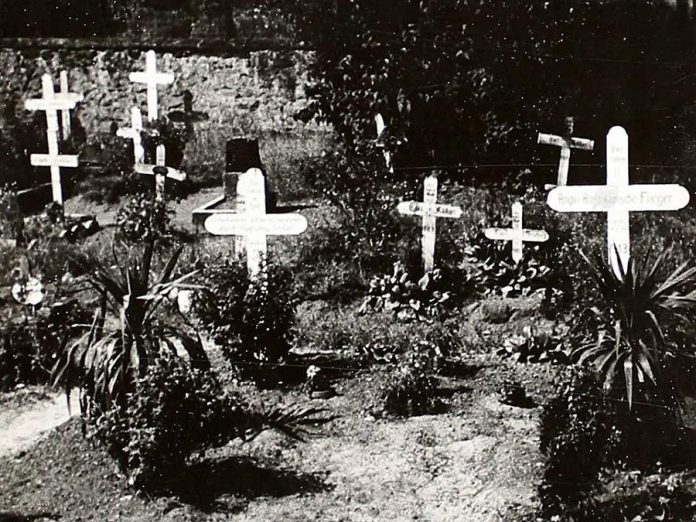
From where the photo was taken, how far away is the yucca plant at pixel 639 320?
4.58m

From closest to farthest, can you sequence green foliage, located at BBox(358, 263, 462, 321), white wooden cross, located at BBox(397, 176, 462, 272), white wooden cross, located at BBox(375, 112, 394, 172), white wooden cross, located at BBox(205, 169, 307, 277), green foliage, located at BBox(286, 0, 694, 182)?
white wooden cross, located at BBox(205, 169, 307, 277) < green foliage, located at BBox(358, 263, 462, 321) < white wooden cross, located at BBox(397, 176, 462, 272) < green foliage, located at BBox(286, 0, 694, 182) < white wooden cross, located at BBox(375, 112, 394, 172)

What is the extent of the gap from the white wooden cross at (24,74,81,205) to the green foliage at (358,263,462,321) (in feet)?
9.66

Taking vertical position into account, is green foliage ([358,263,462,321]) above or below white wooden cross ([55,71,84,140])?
below

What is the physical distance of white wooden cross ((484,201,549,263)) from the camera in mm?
5992

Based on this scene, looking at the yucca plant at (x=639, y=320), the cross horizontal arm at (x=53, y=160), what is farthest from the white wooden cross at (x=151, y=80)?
the yucca plant at (x=639, y=320)

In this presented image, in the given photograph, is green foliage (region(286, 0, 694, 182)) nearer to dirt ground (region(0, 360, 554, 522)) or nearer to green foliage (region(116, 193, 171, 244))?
green foliage (region(116, 193, 171, 244))

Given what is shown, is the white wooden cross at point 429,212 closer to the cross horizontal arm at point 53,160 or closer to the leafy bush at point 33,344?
the leafy bush at point 33,344

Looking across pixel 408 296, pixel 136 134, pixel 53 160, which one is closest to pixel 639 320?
pixel 408 296

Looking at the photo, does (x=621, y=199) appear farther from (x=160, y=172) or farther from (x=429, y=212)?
(x=160, y=172)

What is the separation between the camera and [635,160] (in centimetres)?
646

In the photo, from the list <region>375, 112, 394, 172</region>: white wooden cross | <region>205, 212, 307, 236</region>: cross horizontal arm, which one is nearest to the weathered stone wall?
<region>375, 112, 394, 172</region>: white wooden cross

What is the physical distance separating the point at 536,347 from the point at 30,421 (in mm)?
3426

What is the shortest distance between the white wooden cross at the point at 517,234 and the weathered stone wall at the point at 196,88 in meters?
2.01

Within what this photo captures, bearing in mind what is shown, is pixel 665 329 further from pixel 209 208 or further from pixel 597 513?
pixel 209 208
